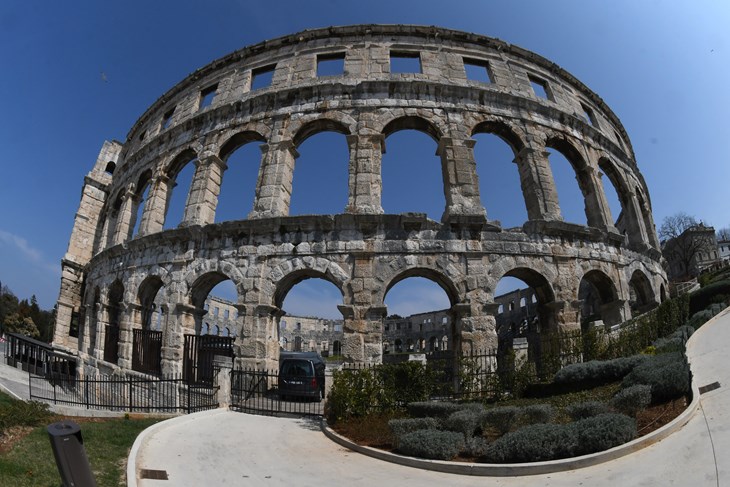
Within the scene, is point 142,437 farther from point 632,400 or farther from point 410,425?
point 632,400

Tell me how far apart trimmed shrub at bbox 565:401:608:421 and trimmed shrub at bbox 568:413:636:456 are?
0.79 m

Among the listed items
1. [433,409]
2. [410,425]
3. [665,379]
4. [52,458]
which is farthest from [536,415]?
[52,458]

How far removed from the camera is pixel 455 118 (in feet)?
46.7

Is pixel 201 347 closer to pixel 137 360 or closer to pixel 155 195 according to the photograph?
pixel 137 360

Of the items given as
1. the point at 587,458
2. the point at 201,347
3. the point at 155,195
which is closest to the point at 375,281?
the point at 201,347

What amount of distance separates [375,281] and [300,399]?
458 cm

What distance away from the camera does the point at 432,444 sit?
20.7ft

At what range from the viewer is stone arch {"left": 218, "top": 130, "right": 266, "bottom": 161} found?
1520 centimetres

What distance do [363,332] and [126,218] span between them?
42.3 ft

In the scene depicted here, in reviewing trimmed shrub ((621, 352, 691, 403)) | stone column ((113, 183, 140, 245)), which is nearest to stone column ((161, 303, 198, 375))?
stone column ((113, 183, 140, 245))

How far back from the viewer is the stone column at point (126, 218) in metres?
17.7

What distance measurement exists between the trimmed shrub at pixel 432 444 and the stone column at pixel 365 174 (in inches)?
281

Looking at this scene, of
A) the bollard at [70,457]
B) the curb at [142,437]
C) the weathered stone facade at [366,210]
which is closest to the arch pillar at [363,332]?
the weathered stone facade at [366,210]

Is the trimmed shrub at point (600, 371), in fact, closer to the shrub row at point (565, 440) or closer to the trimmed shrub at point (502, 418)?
the trimmed shrub at point (502, 418)
